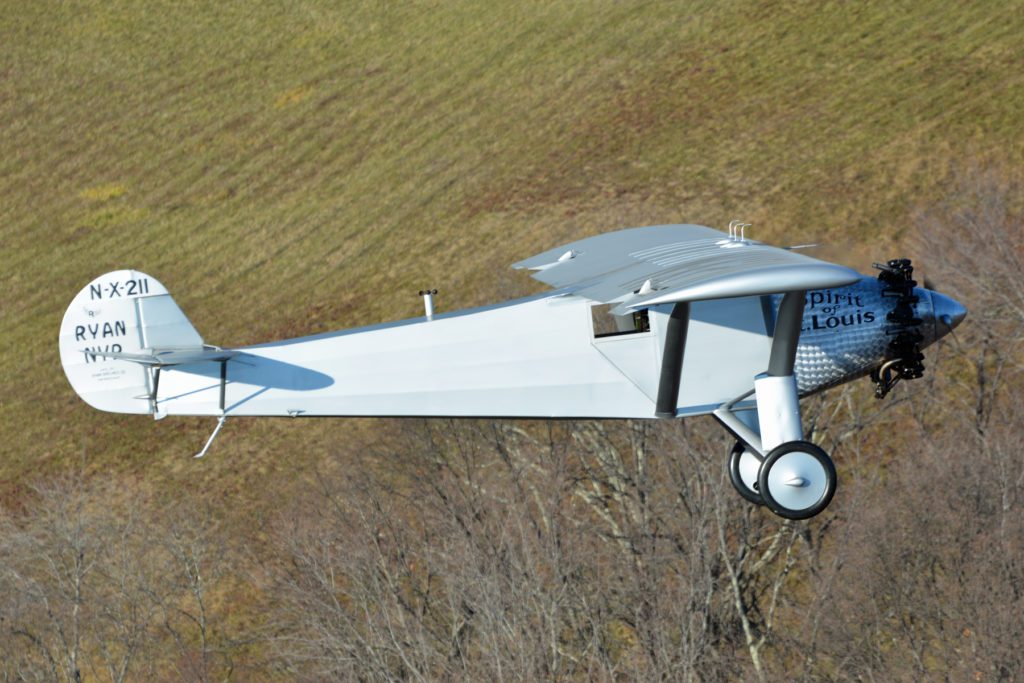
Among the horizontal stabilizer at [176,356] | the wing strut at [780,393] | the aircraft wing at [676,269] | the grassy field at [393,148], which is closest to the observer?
the aircraft wing at [676,269]

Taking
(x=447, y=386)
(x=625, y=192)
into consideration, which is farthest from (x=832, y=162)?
(x=447, y=386)

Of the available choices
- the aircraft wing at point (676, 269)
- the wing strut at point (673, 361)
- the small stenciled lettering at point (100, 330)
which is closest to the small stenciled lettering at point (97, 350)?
the small stenciled lettering at point (100, 330)

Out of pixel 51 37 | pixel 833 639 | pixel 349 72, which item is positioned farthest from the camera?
pixel 51 37

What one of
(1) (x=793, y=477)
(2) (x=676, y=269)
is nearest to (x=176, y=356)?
(2) (x=676, y=269)

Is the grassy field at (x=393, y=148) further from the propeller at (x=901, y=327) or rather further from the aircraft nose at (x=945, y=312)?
the propeller at (x=901, y=327)

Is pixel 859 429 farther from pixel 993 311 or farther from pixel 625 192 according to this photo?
pixel 625 192
